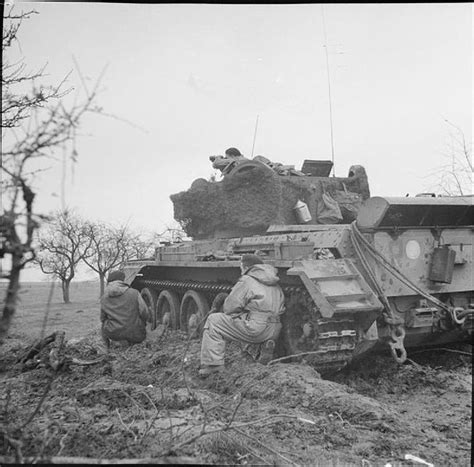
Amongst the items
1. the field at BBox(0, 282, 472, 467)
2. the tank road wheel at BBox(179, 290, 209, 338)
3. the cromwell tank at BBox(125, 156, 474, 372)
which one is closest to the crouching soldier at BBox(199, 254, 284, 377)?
the cromwell tank at BBox(125, 156, 474, 372)

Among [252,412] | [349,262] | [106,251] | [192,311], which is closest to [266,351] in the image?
[349,262]

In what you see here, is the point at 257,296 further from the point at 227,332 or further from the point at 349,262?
the point at 349,262

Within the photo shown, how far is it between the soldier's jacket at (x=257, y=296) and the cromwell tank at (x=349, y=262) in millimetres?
198

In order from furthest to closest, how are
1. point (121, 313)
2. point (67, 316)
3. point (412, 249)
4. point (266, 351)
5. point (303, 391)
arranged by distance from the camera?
point (67, 316), point (121, 313), point (266, 351), point (412, 249), point (303, 391)

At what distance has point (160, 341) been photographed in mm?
9414

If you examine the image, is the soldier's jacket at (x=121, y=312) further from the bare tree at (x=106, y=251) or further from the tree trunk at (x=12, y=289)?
the bare tree at (x=106, y=251)

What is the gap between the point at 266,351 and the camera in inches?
255

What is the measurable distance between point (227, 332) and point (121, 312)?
2.55 meters

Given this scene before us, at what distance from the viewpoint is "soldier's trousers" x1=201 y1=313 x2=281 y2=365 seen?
6133 mm

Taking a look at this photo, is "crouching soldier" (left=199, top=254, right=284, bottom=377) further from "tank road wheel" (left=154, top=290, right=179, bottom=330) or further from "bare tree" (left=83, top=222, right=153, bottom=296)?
"bare tree" (left=83, top=222, right=153, bottom=296)

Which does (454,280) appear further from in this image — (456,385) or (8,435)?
(8,435)

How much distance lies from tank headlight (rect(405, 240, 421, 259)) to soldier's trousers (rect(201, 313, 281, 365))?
167cm

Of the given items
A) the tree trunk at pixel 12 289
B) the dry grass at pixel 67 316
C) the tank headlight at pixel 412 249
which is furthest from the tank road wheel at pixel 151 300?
the tree trunk at pixel 12 289

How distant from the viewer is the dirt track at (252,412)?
3438 millimetres
